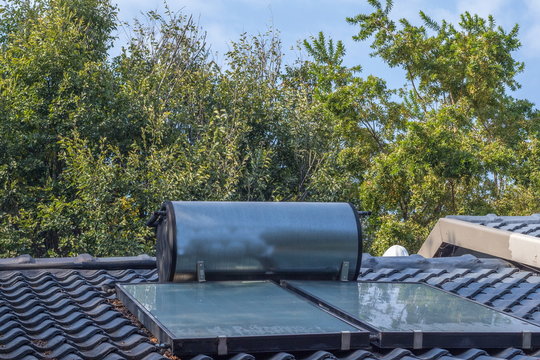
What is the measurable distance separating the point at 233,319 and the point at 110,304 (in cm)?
125

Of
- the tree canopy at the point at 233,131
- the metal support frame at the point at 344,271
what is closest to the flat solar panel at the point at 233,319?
the metal support frame at the point at 344,271

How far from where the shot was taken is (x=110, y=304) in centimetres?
488

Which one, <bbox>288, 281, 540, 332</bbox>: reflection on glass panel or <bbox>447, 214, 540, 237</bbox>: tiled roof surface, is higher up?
<bbox>447, 214, 540, 237</bbox>: tiled roof surface

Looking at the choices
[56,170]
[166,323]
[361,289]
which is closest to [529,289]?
[361,289]

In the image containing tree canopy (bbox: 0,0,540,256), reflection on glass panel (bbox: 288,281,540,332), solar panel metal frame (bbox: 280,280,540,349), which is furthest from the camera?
tree canopy (bbox: 0,0,540,256)

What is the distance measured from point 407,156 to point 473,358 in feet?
45.7

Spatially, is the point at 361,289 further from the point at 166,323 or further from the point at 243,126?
the point at 243,126

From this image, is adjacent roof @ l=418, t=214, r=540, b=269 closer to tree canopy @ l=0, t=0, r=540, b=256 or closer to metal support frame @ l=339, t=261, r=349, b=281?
metal support frame @ l=339, t=261, r=349, b=281

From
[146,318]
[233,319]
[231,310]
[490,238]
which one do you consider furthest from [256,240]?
[490,238]

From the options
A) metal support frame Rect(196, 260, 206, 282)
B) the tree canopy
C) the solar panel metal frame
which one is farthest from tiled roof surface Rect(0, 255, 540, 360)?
the tree canopy

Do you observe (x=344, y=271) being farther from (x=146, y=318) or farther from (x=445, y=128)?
(x=445, y=128)

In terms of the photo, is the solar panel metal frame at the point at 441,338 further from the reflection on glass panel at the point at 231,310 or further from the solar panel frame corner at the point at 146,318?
the solar panel frame corner at the point at 146,318

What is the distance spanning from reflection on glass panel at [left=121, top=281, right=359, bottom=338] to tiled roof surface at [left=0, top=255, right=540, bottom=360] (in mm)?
147

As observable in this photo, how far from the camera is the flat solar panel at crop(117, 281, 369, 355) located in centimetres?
363
